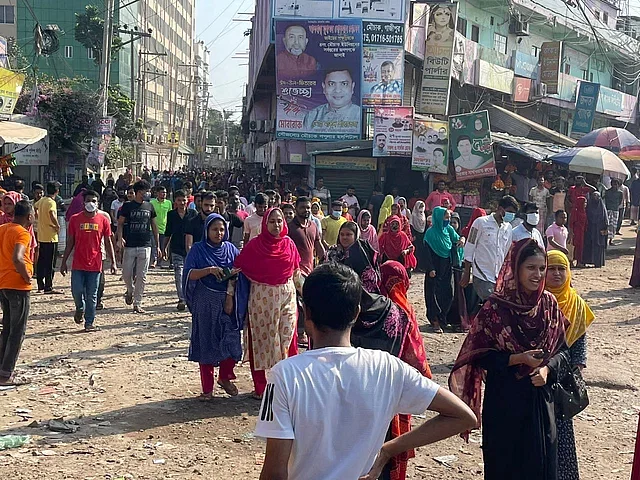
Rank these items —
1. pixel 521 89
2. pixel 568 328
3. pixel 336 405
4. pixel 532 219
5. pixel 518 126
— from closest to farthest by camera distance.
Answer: pixel 336 405
pixel 568 328
pixel 532 219
pixel 518 126
pixel 521 89

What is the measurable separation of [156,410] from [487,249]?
12.3 ft

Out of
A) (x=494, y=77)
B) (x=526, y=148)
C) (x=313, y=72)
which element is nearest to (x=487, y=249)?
(x=526, y=148)

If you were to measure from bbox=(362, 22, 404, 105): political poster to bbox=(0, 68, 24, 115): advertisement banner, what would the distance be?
908 centimetres

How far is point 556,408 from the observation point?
147 inches

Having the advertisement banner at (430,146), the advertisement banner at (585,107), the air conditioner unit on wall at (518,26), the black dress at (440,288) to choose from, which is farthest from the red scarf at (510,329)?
the air conditioner unit on wall at (518,26)

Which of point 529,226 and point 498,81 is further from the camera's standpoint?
Answer: point 498,81

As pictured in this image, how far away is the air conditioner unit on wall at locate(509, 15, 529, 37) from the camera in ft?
100.0

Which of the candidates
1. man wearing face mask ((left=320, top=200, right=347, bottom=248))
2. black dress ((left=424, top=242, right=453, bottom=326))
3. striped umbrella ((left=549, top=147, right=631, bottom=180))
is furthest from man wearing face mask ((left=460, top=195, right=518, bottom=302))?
striped umbrella ((left=549, top=147, right=631, bottom=180))

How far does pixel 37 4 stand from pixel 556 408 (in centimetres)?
6513

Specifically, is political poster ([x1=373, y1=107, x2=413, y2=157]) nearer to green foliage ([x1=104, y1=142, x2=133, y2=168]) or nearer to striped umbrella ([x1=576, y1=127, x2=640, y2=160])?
striped umbrella ([x1=576, y1=127, x2=640, y2=160])

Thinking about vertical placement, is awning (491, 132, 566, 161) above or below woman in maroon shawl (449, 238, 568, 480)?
above

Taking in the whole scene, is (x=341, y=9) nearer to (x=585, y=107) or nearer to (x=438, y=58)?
(x=438, y=58)

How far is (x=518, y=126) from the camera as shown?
2602 cm

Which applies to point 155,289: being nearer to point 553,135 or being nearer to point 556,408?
point 556,408
